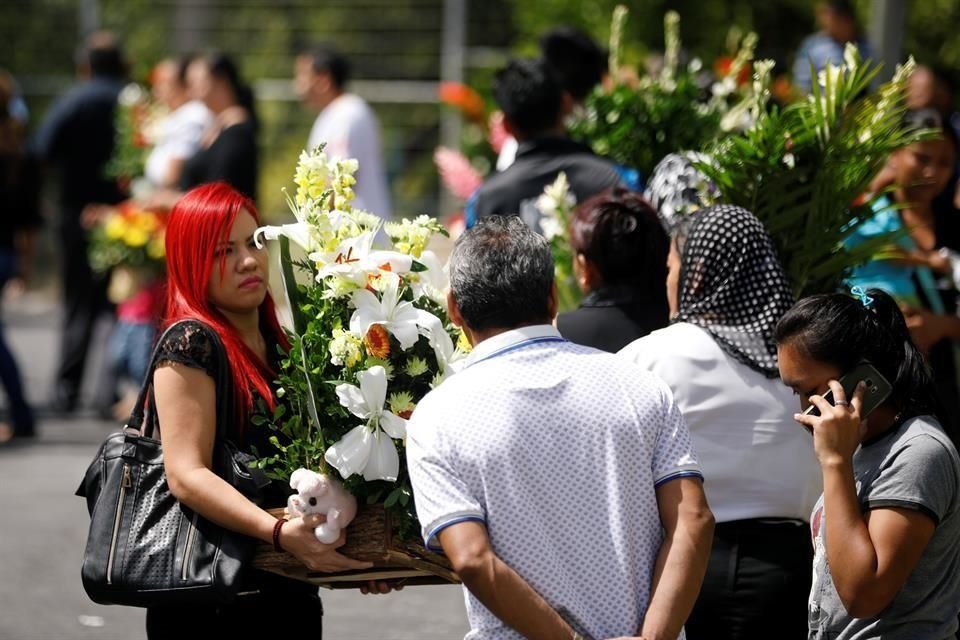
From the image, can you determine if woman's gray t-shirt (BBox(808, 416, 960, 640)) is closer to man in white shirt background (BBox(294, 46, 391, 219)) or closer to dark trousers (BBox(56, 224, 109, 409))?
man in white shirt background (BBox(294, 46, 391, 219))

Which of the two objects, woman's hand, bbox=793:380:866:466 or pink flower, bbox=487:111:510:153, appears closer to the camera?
woman's hand, bbox=793:380:866:466

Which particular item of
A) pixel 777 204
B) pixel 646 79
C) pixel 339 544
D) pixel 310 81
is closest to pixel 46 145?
pixel 310 81

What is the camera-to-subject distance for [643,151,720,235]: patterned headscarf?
4656mm

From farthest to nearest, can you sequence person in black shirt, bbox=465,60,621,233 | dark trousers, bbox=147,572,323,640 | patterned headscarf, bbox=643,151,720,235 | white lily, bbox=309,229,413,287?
person in black shirt, bbox=465,60,621,233, patterned headscarf, bbox=643,151,720,235, dark trousers, bbox=147,572,323,640, white lily, bbox=309,229,413,287

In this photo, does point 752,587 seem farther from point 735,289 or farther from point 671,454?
point 671,454

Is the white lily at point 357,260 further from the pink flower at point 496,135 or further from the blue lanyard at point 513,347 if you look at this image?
the pink flower at point 496,135

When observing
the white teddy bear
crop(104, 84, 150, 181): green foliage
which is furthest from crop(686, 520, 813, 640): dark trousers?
crop(104, 84, 150, 181): green foliage

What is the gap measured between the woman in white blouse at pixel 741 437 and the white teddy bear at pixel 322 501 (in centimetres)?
81

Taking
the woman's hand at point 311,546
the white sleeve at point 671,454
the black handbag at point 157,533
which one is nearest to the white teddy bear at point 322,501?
the woman's hand at point 311,546

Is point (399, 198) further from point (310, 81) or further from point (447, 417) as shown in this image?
point (447, 417)

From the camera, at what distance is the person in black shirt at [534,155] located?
18.1ft

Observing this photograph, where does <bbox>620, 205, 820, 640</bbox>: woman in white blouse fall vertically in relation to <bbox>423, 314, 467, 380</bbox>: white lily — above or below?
below

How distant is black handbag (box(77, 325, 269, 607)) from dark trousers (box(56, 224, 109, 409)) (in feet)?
22.4

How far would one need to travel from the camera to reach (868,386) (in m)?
3.01
